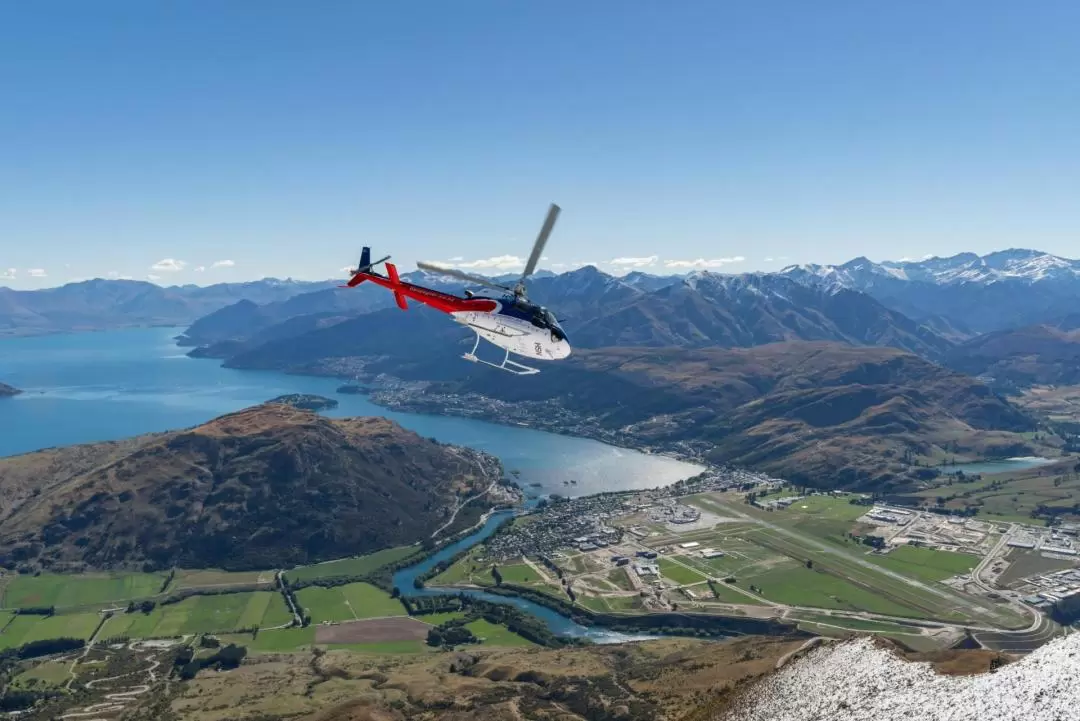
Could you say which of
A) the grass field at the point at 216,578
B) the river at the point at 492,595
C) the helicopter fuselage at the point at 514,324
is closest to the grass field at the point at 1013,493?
the river at the point at 492,595

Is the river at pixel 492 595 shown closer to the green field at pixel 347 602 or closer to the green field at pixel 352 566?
the green field at pixel 347 602

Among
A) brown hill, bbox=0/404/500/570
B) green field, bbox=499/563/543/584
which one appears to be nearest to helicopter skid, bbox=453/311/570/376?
green field, bbox=499/563/543/584

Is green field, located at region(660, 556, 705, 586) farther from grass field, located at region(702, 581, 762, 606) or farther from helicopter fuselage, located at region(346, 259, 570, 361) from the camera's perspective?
helicopter fuselage, located at region(346, 259, 570, 361)

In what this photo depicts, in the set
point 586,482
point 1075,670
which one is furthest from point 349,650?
point 586,482

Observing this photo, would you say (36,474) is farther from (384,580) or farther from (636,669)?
(636,669)

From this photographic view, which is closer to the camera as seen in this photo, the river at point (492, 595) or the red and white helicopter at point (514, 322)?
the red and white helicopter at point (514, 322)
